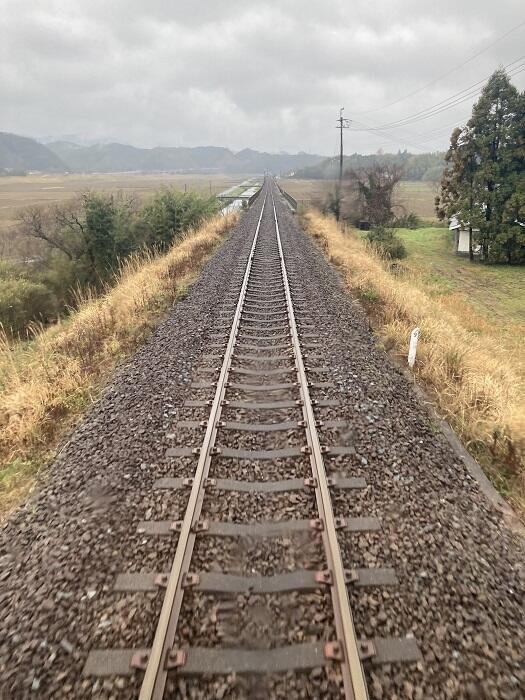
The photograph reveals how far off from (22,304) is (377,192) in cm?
2937

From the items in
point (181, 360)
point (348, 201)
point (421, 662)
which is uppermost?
point (348, 201)

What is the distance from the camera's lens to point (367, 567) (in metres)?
3.41

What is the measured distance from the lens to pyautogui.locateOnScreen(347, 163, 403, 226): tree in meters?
36.4

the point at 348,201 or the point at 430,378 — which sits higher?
the point at 348,201

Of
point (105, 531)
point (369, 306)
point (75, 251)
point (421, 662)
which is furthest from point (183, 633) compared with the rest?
point (75, 251)

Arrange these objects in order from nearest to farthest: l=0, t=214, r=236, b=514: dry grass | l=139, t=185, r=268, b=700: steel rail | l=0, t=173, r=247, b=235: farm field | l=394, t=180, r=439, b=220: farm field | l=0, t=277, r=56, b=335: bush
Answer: l=139, t=185, r=268, b=700: steel rail
l=0, t=214, r=236, b=514: dry grass
l=0, t=277, r=56, b=335: bush
l=394, t=180, r=439, b=220: farm field
l=0, t=173, r=247, b=235: farm field

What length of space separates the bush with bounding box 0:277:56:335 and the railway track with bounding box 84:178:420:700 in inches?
595

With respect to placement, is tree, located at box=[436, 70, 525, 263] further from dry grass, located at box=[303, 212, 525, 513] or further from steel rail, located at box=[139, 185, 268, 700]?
steel rail, located at box=[139, 185, 268, 700]

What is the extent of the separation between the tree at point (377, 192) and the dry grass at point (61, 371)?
2803 cm

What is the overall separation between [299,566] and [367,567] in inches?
21.6

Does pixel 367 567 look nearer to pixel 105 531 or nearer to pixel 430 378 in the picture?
pixel 105 531

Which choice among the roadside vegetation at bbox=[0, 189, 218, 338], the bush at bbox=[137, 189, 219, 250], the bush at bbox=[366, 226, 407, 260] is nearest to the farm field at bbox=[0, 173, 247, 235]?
the roadside vegetation at bbox=[0, 189, 218, 338]

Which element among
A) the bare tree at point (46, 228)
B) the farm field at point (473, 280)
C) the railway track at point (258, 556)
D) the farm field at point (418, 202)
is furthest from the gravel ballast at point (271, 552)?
the farm field at point (418, 202)

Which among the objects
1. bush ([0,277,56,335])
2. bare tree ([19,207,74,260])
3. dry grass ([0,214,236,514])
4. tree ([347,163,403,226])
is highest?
tree ([347,163,403,226])
